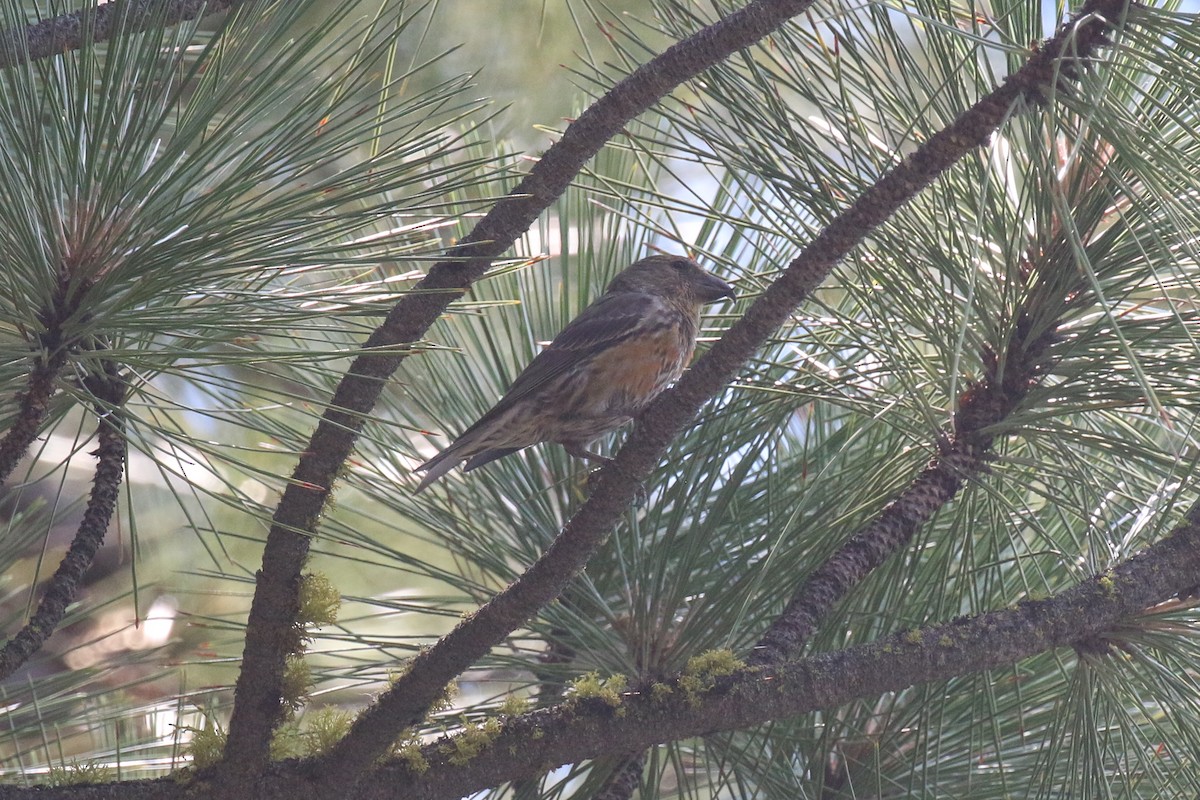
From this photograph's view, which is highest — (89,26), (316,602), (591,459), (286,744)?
(89,26)

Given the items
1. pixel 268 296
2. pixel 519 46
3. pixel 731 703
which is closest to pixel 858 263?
pixel 731 703

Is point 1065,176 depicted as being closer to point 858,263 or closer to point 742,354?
point 858,263

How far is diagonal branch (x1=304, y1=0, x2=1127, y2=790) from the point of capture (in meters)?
1.58

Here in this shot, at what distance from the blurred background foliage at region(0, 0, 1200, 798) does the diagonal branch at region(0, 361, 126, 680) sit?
0.07 metres

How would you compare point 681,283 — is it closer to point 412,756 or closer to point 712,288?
point 712,288

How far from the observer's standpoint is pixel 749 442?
253 cm

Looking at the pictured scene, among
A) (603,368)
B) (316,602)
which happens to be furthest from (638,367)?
(316,602)

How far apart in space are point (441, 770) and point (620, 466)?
Answer: 545mm

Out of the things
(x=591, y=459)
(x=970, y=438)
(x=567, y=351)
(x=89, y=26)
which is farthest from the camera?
(x=567, y=351)

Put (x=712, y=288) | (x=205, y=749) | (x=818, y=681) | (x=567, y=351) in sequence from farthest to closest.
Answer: (x=712, y=288)
(x=567, y=351)
(x=205, y=749)
(x=818, y=681)

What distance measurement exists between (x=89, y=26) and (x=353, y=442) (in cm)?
69

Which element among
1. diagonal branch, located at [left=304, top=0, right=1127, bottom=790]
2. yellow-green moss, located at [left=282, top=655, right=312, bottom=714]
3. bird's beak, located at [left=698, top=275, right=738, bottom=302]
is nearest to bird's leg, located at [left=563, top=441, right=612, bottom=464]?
bird's beak, located at [left=698, top=275, right=738, bottom=302]

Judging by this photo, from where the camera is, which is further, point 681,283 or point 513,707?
point 681,283

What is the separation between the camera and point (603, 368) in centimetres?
338
